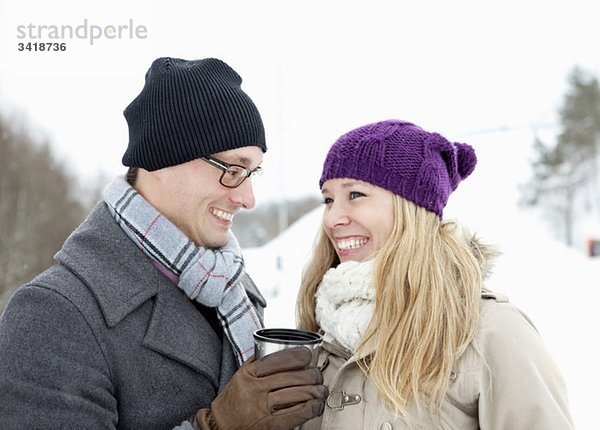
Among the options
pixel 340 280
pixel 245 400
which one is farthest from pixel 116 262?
pixel 340 280

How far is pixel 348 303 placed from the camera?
1794mm

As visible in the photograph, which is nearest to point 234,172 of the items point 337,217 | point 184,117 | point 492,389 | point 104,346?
point 184,117

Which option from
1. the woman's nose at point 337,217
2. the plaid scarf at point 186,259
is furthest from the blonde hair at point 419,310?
the plaid scarf at point 186,259

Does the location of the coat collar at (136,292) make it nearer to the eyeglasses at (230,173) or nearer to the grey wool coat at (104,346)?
the grey wool coat at (104,346)

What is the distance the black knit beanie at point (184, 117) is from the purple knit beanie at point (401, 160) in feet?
1.06

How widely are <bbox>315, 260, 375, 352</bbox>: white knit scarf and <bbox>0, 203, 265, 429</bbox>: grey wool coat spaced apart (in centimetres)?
33

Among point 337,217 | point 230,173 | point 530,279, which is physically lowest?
point 530,279

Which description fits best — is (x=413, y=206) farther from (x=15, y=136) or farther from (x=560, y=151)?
(x=560, y=151)

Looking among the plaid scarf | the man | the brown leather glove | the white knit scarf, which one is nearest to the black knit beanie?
the man

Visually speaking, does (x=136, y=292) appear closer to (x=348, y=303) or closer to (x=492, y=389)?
(x=348, y=303)

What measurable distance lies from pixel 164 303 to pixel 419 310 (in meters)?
0.73

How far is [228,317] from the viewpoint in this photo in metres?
1.72

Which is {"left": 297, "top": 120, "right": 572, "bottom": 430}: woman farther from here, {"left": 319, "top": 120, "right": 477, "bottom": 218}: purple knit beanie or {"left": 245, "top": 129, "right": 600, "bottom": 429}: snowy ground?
{"left": 245, "top": 129, "right": 600, "bottom": 429}: snowy ground

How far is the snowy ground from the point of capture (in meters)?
5.22
